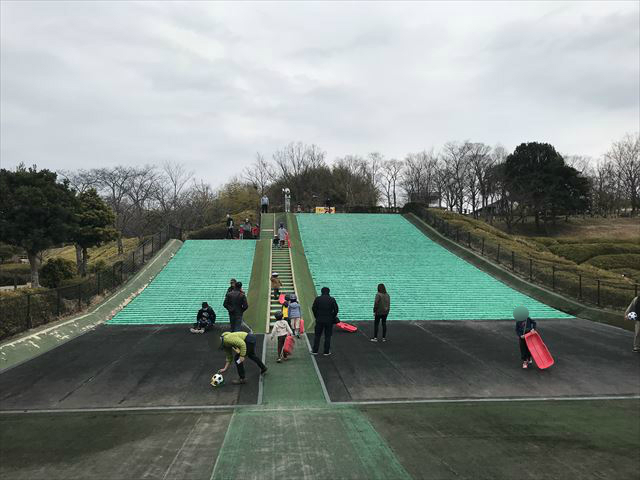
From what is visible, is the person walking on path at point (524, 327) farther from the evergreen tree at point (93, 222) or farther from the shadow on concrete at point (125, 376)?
the evergreen tree at point (93, 222)

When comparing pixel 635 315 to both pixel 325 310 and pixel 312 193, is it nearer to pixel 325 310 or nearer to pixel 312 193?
pixel 325 310

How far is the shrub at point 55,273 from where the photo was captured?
25.7 m

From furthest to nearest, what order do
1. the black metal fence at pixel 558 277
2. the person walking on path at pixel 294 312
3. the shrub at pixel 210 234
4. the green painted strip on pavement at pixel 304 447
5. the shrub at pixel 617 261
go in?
the shrub at pixel 210 234, the shrub at pixel 617 261, the black metal fence at pixel 558 277, the person walking on path at pixel 294 312, the green painted strip on pavement at pixel 304 447

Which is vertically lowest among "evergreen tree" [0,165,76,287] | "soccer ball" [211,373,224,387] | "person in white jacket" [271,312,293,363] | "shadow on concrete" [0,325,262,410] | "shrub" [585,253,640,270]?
"shrub" [585,253,640,270]

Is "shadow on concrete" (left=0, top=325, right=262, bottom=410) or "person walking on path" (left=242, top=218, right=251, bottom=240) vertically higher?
"person walking on path" (left=242, top=218, right=251, bottom=240)

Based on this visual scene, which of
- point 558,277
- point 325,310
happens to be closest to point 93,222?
point 325,310

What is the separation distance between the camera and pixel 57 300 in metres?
13.0

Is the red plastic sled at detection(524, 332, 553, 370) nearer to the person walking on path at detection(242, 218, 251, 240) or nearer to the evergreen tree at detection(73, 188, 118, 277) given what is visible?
the person walking on path at detection(242, 218, 251, 240)

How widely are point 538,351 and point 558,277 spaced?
1087 centimetres

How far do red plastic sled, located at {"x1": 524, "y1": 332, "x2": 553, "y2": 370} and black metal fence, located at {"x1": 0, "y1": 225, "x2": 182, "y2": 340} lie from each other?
12657mm

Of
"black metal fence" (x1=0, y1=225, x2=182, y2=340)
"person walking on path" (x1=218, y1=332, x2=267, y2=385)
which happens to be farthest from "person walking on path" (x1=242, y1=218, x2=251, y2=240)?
"person walking on path" (x1=218, y1=332, x2=267, y2=385)

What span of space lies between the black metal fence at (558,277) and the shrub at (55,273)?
25163mm

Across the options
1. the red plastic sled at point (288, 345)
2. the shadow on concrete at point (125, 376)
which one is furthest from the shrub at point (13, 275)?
the red plastic sled at point (288, 345)

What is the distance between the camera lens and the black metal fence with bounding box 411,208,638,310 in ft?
50.9
